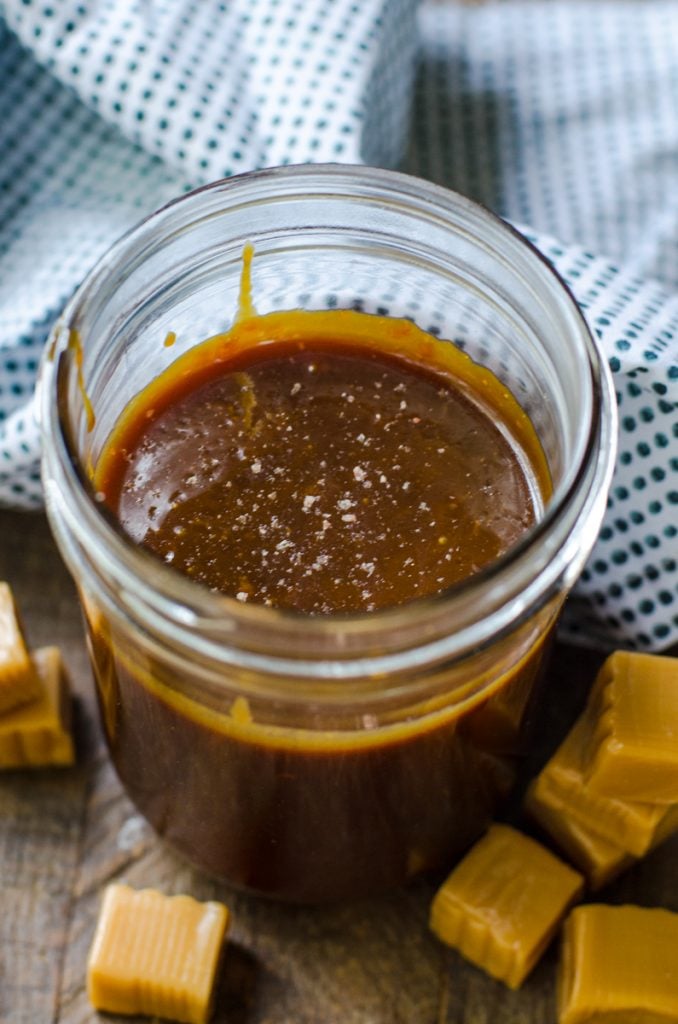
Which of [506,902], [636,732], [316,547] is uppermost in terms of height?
[316,547]

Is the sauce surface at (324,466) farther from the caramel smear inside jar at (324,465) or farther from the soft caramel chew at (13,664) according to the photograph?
the soft caramel chew at (13,664)

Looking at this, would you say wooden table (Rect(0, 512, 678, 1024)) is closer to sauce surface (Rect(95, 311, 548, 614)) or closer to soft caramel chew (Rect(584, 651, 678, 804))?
Result: soft caramel chew (Rect(584, 651, 678, 804))

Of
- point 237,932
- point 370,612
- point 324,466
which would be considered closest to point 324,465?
point 324,466

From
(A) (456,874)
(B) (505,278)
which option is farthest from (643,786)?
(B) (505,278)

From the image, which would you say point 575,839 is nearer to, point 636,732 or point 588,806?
point 588,806

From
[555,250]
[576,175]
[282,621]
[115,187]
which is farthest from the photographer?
[576,175]

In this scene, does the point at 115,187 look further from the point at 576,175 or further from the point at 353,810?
the point at 353,810

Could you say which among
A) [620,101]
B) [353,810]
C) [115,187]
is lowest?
[353,810]
